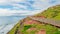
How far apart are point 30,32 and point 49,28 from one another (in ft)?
6.24

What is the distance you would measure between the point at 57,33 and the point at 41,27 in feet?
9.67

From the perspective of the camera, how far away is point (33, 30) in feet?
54.2

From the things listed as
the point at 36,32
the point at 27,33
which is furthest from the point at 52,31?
the point at 27,33

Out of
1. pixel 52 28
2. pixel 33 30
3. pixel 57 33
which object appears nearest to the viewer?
pixel 57 33

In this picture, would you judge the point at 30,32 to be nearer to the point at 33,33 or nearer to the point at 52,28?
the point at 33,33

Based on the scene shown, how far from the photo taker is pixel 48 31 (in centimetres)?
1498

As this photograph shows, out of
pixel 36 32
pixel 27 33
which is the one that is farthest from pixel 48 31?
pixel 27 33

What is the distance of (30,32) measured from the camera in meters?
16.4

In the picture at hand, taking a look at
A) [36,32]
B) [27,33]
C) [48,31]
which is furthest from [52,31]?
[27,33]

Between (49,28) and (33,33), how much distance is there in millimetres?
1576

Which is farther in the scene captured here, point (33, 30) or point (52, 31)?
point (33, 30)

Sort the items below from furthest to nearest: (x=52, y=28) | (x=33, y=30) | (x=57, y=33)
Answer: (x=33, y=30)
(x=52, y=28)
(x=57, y=33)

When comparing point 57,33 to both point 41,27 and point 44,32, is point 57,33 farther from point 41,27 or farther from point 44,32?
point 41,27

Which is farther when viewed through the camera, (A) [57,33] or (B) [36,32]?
(B) [36,32]
